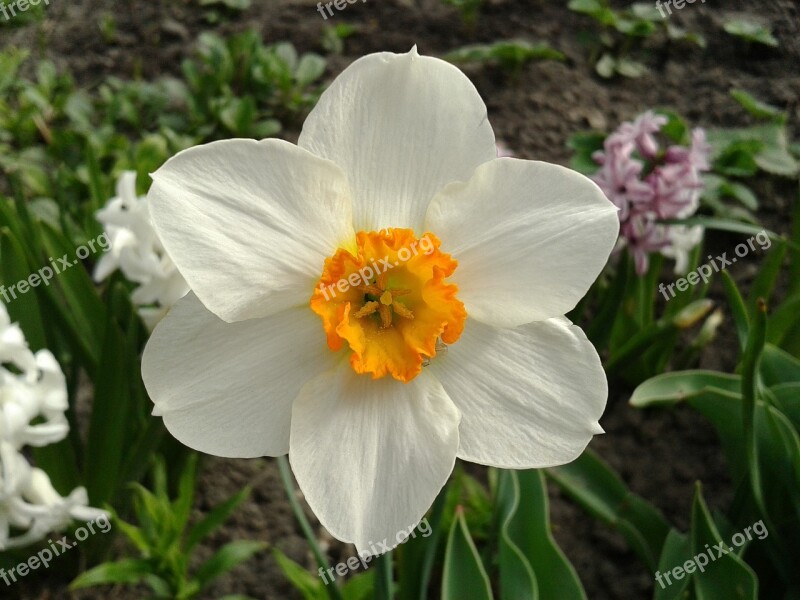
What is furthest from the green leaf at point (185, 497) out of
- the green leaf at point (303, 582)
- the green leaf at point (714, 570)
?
the green leaf at point (714, 570)

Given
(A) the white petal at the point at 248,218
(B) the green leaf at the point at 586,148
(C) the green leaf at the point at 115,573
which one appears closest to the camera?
(A) the white petal at the point at 248,218

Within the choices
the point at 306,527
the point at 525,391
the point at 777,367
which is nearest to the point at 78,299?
the point at 306,527

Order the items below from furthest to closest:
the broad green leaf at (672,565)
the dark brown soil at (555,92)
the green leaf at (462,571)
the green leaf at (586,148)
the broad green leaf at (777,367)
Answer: the green leaf at (586,148) < the dark brown soil at (555,92) < the broad green leaf at (777,367) < the broad green leaf at (672,565) < the green leaf at (462,571)

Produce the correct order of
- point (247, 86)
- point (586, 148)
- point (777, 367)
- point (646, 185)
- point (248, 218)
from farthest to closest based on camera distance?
1. point (247, 86)
2. point (586, 148)
3. point (646, 185)
4. point (777, 367)
5. point (248, 218)

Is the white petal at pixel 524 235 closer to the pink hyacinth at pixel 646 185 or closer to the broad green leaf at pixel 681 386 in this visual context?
the broad green leaf at pixel 681 386

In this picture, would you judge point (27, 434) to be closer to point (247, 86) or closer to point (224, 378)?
point (224, 378)

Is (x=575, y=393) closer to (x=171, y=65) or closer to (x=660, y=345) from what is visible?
(x=660, y=345)
